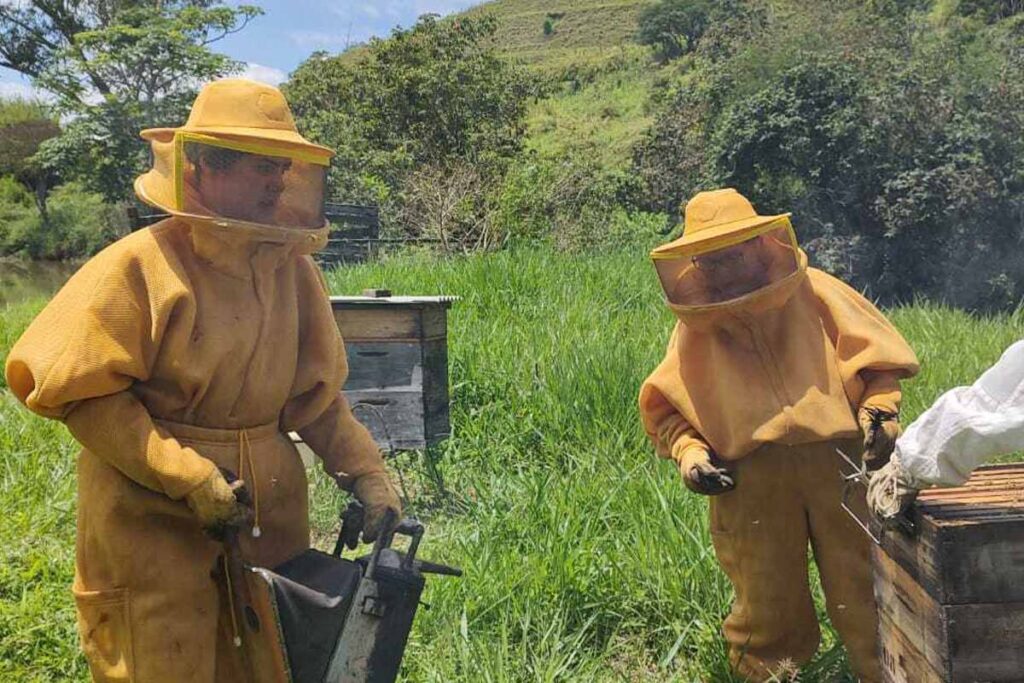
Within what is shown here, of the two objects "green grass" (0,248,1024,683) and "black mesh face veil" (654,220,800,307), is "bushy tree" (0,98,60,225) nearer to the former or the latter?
"green grass" (0,248,1024,683)

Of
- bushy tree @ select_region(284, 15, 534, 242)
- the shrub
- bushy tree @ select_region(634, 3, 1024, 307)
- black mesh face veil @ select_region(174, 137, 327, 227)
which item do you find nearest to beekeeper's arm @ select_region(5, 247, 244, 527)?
black mesh face veil @ select_region(174, 137, 327, 227)

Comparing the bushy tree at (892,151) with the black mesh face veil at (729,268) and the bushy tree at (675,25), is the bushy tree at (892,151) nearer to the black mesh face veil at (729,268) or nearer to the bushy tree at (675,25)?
the black mesh face veil at (729,268)

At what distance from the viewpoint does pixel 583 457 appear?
4621 millimetres

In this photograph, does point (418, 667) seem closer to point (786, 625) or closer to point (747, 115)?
point (786, 625)

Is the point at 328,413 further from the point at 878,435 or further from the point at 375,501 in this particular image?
the point at 878,435

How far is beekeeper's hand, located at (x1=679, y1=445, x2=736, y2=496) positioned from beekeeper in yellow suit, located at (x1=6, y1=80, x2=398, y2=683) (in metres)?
1.07

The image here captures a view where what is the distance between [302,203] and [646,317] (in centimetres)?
460

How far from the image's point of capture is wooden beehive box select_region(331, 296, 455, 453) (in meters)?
4.53

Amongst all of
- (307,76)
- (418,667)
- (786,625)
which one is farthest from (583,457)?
(307,76)

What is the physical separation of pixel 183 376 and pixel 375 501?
0.63m

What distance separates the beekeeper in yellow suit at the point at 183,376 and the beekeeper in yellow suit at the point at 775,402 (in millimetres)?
1043

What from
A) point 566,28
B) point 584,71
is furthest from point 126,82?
point 566,28

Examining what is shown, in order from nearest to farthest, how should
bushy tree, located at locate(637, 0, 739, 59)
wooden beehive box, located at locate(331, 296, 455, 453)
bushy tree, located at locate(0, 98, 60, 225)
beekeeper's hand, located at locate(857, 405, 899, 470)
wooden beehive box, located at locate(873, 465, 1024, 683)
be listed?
wooden beehive box, located at locate(873, 465, 1024, 683) → beekeeper's hand, located at locate(857, 405, 899, 470) → wooden beehive box, located at locate(331, 296, 455, 453) → bushy tree, located at locate(0, 98, 60, 225) → bushy tree, located at locate(637, 0, 739, 59)

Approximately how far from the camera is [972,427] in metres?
1.55
